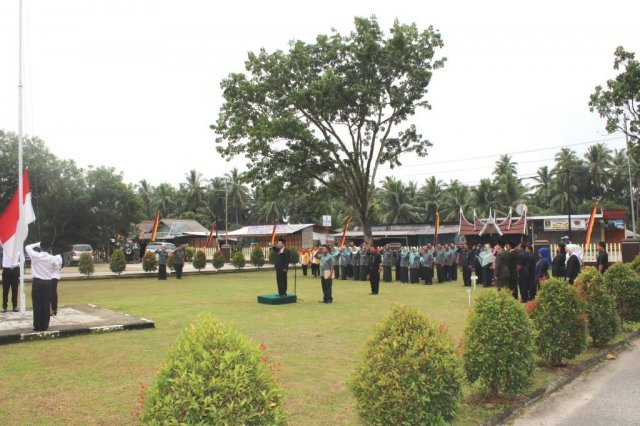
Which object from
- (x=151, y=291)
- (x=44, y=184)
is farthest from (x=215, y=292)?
(x=44, y=184)

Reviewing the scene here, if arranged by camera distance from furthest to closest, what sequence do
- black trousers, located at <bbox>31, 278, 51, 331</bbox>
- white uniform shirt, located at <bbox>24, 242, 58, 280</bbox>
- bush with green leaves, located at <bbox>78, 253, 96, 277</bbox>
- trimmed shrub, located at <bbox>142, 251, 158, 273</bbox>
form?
trimmed shrub, located at <bbox>142, 251, 158, 273</bbox>
bush with green leaves, located at <bbox>78, 253, 96, 277</bbox>
white uniform shirt, located at <bbox>24, 242, 58, 280</bbox>
black trousers, located at <bbox>31, 278, 51, 331</bbox>

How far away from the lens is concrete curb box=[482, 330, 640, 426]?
5164mm

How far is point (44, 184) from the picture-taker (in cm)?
3881

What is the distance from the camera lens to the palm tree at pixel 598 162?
62750 mm

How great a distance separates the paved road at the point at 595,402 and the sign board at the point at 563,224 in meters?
29.2

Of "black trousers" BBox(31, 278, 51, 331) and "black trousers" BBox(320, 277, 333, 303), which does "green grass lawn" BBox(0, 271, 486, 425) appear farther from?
"black trousers" BBox(31, 278, 51, 331)

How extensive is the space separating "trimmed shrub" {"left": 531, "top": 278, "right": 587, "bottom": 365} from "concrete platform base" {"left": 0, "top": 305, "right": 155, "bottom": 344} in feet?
22.9

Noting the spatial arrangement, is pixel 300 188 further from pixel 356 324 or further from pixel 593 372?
pixel 593 372

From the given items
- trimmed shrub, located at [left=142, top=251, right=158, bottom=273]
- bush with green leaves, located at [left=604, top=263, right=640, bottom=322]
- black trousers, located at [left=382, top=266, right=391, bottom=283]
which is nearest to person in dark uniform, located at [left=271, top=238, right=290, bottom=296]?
bush with green leaves, located at [left=604, top=263, right=640, bottom=322]

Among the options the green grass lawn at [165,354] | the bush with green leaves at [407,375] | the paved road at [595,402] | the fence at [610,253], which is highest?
the fence at [610,253]

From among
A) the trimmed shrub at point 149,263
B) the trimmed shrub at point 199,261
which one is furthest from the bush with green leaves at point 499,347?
the trimmed shrub at point 199,261

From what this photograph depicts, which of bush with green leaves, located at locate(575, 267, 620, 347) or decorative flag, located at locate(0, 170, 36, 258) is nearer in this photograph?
bush with green leaves, located at locate(575, 267, 620, 347)

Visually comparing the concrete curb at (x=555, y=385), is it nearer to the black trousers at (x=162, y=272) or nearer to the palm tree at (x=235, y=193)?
the black trousers at (x=162, y=272)

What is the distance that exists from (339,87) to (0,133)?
84.4 ft
